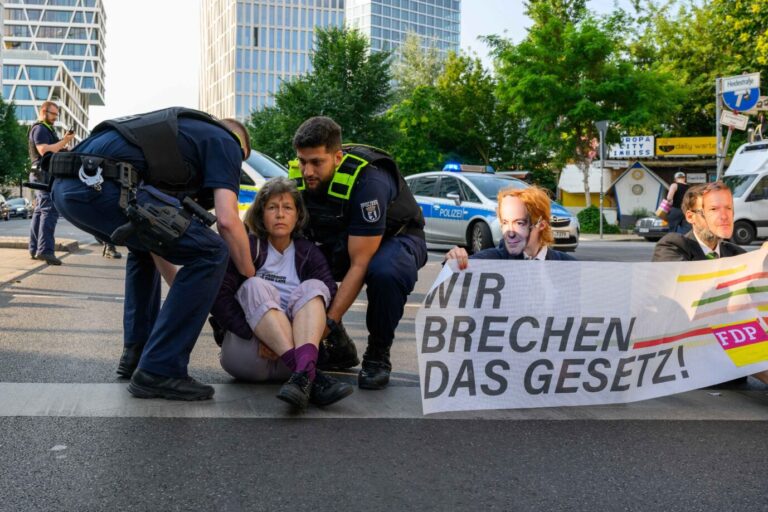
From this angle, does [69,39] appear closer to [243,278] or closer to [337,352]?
[337,352]

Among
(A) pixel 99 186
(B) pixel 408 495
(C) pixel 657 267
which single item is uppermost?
(A) pixel 99 186

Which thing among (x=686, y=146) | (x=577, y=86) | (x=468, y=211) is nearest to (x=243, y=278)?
(x=468, y=211)

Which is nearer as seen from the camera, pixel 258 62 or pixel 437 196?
pixel 437 196

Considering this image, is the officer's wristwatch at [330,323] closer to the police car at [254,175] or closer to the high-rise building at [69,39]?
the police car at [254,175]

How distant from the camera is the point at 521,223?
457 centimetres

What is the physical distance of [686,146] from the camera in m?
39.7

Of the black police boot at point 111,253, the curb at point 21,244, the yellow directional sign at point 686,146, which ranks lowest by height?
the black police boot at point 111,253

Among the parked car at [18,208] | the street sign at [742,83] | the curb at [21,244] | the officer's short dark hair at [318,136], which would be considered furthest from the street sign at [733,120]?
the parked car at [18,208]

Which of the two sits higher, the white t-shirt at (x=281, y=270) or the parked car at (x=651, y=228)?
the parked car at (x=651, y=228)

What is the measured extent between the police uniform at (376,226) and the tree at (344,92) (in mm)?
35704

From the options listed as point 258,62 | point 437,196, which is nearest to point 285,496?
point 437,196

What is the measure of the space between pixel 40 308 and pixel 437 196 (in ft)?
34.2

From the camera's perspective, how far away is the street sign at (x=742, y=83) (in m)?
21.2

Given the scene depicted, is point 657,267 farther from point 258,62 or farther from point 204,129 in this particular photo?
point 258,62
